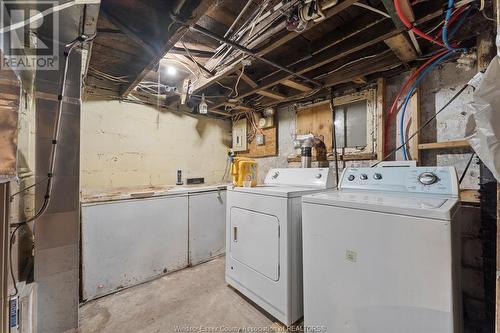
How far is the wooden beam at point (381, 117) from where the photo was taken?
1955 mm

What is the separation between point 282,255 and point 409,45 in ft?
5.79

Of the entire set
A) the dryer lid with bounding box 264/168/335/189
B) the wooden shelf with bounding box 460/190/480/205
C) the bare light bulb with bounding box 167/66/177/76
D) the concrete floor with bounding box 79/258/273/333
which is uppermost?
the bare light bulb with bounding box 167/66/177/76

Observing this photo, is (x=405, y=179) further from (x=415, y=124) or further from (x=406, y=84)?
(x=406, y=84)

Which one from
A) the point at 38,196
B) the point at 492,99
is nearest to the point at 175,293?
the point at 38,196

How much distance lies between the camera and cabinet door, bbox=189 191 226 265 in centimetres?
248

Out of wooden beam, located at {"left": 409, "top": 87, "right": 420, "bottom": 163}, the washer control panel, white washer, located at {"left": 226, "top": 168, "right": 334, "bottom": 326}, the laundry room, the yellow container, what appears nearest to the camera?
the laundry room

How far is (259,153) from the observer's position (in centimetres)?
315

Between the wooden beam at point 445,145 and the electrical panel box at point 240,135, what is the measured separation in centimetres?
219

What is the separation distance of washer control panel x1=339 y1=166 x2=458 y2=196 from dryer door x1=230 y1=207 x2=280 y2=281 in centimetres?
71

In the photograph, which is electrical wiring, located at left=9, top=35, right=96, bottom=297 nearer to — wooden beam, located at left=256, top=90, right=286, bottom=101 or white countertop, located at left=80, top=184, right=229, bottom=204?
white countertop, located at left=80, top=184, right=229, bottom=204

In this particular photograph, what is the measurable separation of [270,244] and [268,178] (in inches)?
36.6

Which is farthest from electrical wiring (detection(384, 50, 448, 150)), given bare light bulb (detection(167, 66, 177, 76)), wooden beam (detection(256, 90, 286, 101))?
bare light bulb (detection(167, 66, 177, 76))

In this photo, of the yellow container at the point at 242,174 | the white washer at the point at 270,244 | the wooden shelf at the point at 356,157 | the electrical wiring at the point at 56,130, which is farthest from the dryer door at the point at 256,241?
the electrical wiring at the point at 56,130

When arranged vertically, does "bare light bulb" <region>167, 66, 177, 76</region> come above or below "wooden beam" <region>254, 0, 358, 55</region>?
above
